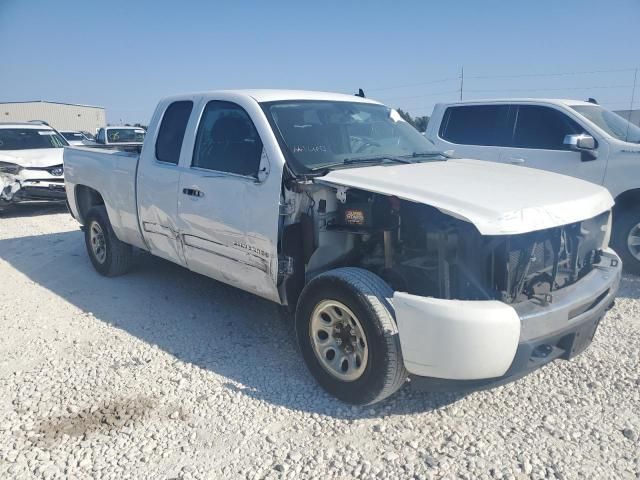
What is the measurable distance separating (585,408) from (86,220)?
5240 millimetres

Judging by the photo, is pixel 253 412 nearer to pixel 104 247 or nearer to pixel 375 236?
pixel 375 236

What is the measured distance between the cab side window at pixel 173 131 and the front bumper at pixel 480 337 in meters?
2.59

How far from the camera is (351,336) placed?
3.11 m

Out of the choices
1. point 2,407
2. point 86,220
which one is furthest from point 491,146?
point 2,407

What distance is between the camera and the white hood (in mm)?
2635

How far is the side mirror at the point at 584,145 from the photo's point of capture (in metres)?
5.71

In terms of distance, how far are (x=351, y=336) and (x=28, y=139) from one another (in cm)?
1029

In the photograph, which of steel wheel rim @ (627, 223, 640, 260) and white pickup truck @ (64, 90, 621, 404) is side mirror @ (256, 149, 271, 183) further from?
steel wheel rim @ (627, 223, 640, 260)

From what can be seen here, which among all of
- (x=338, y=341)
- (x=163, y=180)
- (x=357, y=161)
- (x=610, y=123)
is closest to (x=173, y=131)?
(x=163, y=180)

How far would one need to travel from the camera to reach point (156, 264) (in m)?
6.28

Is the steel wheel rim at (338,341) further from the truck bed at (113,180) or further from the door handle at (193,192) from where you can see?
the truck bed at (113,180)

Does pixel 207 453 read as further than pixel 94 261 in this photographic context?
No

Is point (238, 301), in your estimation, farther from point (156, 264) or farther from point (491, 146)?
point (491, 146)

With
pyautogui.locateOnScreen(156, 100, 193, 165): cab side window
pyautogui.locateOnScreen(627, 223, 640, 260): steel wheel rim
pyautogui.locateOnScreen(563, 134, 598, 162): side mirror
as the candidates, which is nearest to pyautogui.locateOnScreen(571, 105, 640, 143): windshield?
Answer: pyautogui.locateOnScreen(563, 134, 598, 162): side mirror
